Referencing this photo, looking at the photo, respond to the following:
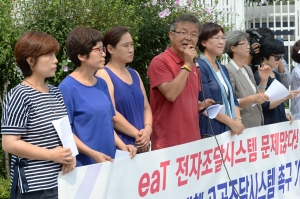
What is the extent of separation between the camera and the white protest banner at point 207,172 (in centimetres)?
374

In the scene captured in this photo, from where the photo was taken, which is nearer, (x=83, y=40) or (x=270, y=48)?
(x=83, y=40)

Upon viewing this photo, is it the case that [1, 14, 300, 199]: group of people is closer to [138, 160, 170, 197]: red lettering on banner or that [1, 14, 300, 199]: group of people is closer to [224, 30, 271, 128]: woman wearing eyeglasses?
[224, 30, 271, 128]: woman wearing eyeglasses

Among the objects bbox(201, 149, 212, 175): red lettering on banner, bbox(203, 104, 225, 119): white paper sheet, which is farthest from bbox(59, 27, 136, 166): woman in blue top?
bbox(203, 104, 225, 119): white paper sheet

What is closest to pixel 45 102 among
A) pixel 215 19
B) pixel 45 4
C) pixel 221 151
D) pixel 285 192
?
pixel 221 151

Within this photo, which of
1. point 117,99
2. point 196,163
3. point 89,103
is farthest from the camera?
point 196,163

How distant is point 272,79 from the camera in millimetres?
6059

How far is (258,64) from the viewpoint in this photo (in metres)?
6.29

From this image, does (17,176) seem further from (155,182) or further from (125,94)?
(125,94)

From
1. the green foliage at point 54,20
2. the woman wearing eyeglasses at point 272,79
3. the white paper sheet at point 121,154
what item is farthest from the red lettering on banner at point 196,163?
the green foliage at point 54,20

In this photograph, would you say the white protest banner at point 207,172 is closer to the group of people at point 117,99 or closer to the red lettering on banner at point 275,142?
the red lettering on banner at point 275,142

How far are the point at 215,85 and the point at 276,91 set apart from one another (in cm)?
79

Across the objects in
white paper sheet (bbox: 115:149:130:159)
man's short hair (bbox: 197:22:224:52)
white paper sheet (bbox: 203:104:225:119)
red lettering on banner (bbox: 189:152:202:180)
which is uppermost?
man's short hair (bbox: 197:22:224:52)

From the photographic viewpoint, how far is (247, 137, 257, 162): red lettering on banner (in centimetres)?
521

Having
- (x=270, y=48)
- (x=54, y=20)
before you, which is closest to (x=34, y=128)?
(x=54, y=20)
